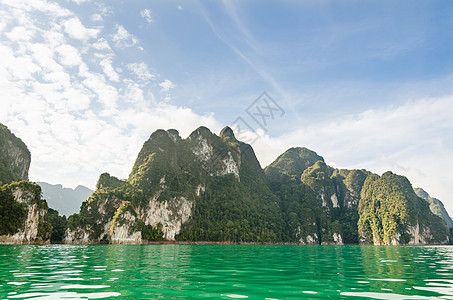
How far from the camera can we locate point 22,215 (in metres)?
80.3

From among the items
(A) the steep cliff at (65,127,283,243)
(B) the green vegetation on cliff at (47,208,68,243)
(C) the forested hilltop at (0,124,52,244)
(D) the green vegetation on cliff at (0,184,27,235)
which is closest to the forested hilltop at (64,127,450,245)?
(A) the steep cliff at (65,127,283,243)

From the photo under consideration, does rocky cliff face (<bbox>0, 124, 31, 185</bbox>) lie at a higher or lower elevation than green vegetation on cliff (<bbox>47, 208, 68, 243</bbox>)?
higher

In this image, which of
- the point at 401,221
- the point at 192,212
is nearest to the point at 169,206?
the point at 192,212

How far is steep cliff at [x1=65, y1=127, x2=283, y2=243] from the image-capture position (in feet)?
→ 379

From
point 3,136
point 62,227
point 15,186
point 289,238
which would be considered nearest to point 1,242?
point 15,186

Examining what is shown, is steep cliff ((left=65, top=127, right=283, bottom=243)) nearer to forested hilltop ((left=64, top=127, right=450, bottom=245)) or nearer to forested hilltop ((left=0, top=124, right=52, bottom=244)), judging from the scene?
forested hilltop ((left=64, top=127, right=450, bottom=245))

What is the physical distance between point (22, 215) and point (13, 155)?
68.2 metres

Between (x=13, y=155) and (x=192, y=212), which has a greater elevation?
(x=13, y=155)

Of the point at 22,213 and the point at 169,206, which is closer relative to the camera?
the point at 22,213

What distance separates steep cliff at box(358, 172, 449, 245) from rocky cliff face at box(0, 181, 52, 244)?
18131 cm

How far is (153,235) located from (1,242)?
204 ft

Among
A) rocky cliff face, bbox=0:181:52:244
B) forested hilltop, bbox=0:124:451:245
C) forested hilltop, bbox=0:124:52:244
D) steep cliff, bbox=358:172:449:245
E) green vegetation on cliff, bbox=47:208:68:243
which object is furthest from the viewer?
steep cliff, bbox=358:172:449:245

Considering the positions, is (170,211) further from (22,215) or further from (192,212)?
(22,215)

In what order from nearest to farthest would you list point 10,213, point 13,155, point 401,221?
point 10,213, point 13,155, point 401,221
